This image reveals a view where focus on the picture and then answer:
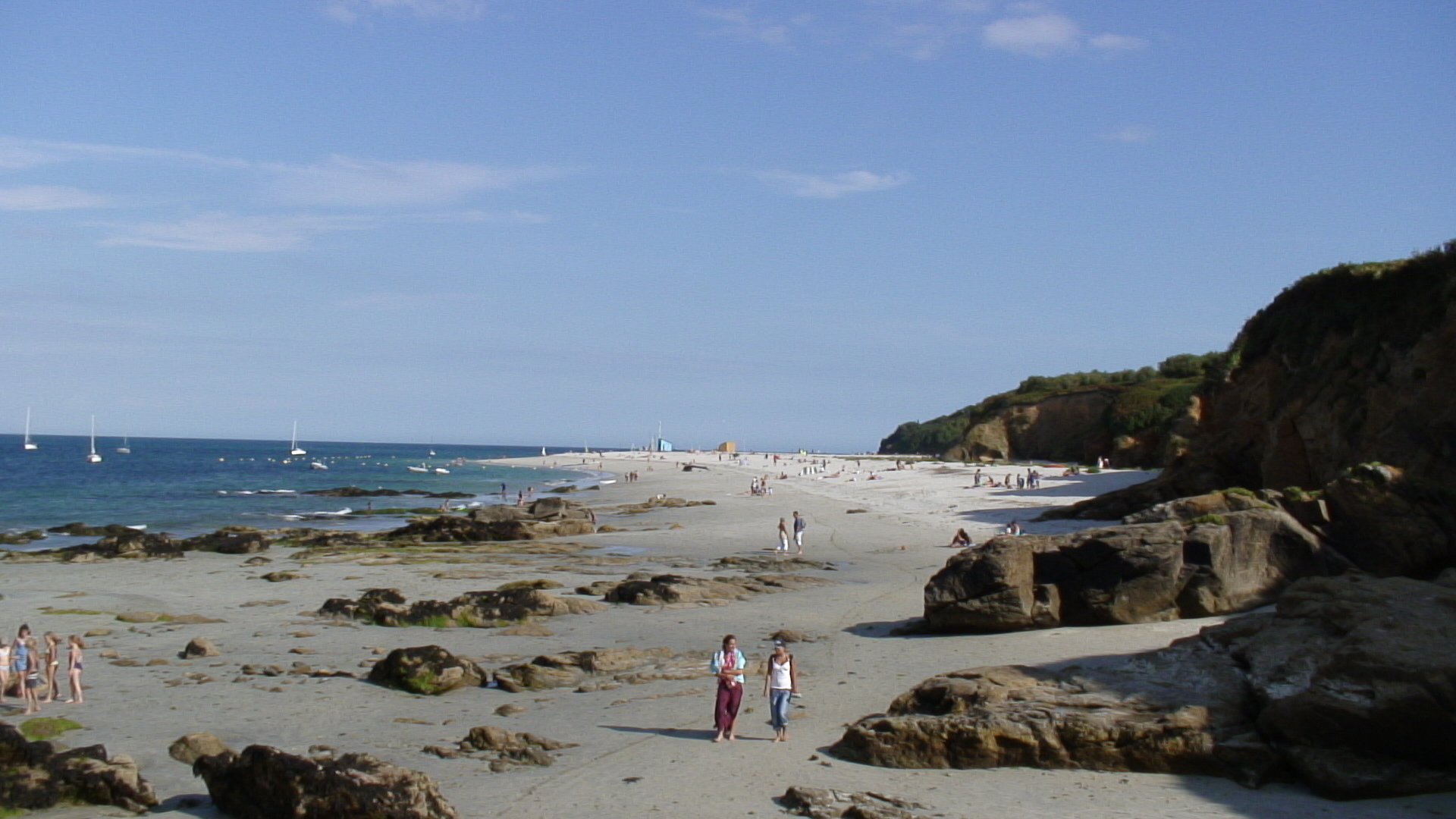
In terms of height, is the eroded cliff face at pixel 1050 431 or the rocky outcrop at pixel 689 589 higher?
the eroded cliff face at pixel 1050 431

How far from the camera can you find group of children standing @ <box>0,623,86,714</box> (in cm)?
1409

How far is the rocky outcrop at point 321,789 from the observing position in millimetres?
9164

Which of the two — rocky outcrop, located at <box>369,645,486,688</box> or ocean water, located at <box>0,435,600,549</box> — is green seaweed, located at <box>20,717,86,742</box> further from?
ocean water, located at <box>0,435,600,549</box>

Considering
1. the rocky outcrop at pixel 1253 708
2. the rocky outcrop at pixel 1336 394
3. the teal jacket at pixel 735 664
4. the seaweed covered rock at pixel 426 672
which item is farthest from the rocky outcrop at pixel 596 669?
the rocky outcrop at pixel 1336 394

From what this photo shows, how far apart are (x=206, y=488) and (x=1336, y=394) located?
71.5m

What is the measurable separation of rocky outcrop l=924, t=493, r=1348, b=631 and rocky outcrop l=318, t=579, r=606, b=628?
768cm

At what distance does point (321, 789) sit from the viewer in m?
9.34

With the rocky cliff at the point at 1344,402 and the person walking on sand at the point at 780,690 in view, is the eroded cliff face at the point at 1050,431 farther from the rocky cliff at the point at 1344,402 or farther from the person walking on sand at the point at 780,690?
the person walking on sand at the point at 780,690

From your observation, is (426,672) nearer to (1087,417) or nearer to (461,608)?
(461,608)

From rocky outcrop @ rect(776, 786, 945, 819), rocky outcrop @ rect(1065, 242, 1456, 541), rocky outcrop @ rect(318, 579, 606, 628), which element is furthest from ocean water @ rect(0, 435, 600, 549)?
rocky outcrop @ rect(776, 786, 945, 819)

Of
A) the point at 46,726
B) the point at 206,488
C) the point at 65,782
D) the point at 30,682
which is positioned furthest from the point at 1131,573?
the point at 206,488

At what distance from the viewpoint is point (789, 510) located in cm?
4872

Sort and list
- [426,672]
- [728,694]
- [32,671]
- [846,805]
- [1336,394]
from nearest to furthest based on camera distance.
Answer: [846,805], [728,694], [32,671], [426,672], [1336,394]

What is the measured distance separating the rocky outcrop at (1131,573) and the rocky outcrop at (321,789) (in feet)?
34.5
